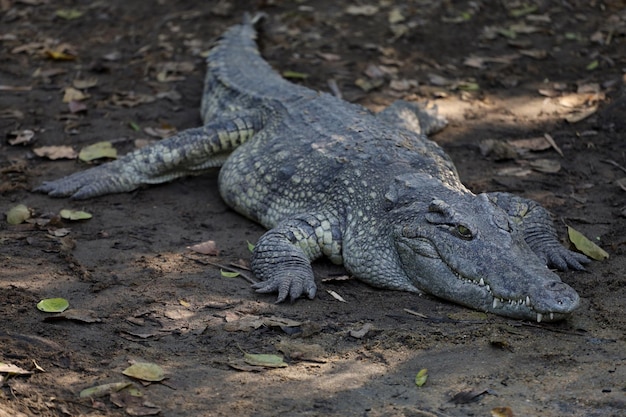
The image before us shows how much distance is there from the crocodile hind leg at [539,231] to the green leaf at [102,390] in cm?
272

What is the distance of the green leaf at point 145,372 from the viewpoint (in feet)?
12.6

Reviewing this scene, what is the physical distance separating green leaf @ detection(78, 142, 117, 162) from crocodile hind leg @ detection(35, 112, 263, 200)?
1.18ft

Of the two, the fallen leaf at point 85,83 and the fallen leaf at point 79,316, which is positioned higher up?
the fallen leaf at point 79,316

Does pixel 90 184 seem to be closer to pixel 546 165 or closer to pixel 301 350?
pixel 301 350

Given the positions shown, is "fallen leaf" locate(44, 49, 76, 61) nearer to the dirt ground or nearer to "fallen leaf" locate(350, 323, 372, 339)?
the dirt ground

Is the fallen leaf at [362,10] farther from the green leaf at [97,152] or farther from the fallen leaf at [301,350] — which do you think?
the fallen leaf at [301,350]

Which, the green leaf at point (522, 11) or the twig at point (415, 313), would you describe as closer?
the twig at point (415, 313)

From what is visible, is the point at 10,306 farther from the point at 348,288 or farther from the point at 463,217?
the point at 463,217

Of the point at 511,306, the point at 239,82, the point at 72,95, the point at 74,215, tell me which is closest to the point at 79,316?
the point at 74,215

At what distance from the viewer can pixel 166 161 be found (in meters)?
6.76

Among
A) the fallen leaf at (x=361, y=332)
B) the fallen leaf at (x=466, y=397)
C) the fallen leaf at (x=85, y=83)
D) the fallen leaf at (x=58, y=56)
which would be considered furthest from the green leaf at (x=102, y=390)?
the fallen leaf at (x=58, y=56)

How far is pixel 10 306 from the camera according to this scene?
448 centimetres

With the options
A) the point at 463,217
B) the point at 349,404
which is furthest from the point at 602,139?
the point at 349,404

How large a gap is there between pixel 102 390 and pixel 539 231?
3209 mm
